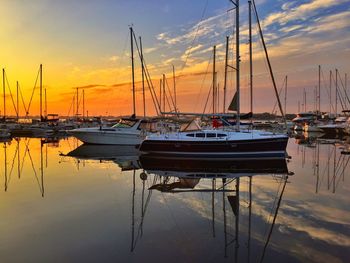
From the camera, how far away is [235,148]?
74.6ft

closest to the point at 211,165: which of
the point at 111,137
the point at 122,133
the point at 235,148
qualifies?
the point at 235,148

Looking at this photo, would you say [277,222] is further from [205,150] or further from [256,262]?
[205,150]

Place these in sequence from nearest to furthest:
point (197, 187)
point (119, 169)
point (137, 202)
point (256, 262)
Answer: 1. point (256, 262)
2. point (137, 202)
3. point (197, 187)
4. point (119, 169)

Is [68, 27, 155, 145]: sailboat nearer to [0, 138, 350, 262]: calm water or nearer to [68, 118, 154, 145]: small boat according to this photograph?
[68, 118, 154, 145]: small boat

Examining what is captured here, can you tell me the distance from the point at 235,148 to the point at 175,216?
44.4 feet

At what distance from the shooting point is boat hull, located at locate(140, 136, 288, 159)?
22688mm

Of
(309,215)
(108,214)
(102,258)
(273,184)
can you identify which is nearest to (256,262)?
(102,258)

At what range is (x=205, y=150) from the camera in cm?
2312

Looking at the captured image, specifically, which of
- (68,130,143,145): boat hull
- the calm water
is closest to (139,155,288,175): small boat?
the calm water

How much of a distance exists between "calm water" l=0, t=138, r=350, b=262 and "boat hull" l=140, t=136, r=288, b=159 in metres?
4.56

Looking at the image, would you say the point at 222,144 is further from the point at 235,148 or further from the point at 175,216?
the point at 175,216

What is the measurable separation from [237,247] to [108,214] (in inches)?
159

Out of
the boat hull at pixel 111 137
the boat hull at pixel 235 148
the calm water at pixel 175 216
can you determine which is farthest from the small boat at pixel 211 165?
the boat hull at pixel 111 137

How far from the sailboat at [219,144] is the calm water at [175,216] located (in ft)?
15.1
